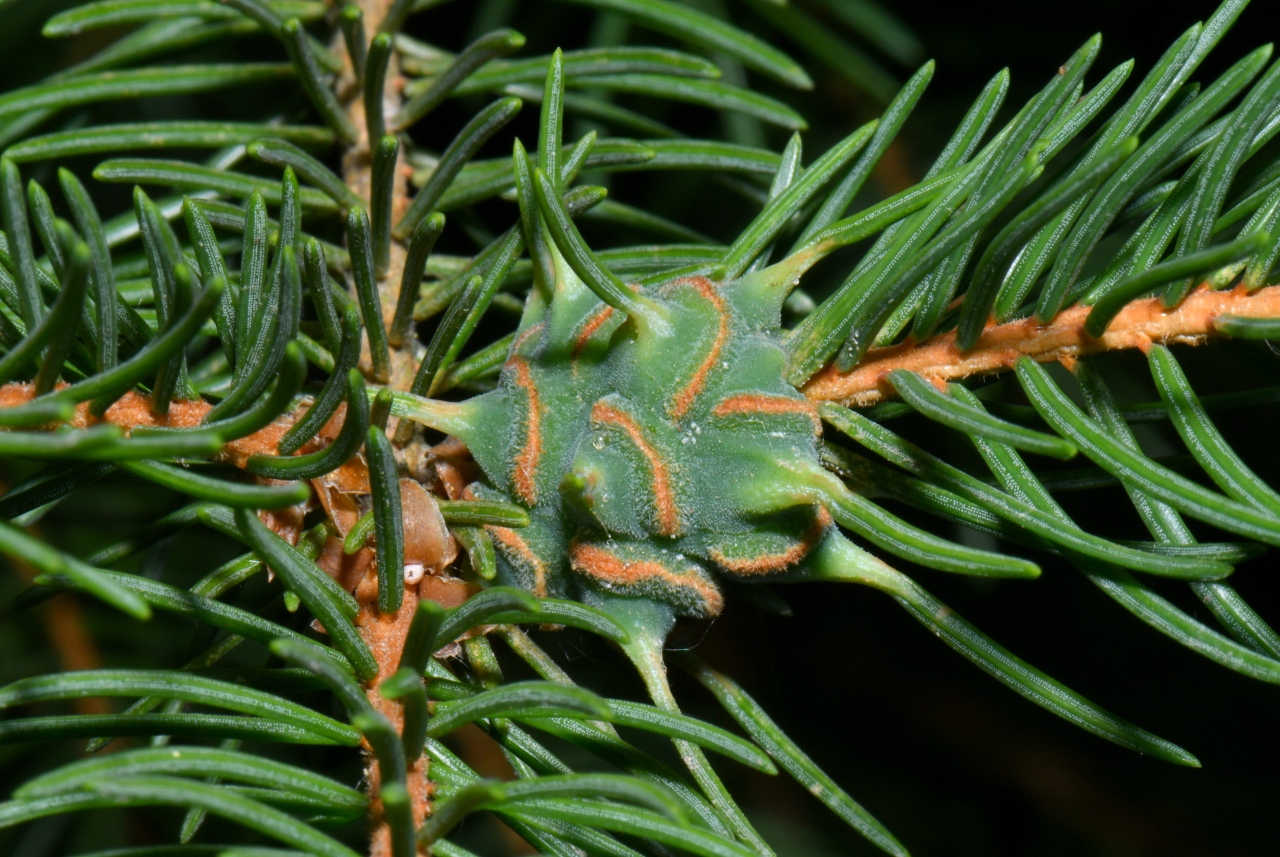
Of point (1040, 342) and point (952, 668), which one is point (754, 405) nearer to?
point (1040, 342)

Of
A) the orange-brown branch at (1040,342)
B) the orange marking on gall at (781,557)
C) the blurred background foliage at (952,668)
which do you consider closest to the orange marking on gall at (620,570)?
the orange marking on gall at (781,557)

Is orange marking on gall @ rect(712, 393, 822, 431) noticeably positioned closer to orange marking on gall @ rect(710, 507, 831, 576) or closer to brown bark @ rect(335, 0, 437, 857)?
orange marking on gall @ rect(710, 507, 831, 576)

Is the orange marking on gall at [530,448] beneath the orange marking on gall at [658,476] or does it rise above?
above

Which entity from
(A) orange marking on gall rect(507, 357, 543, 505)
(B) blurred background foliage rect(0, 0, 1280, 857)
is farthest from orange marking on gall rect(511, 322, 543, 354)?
(B) blurred background foliage rect(0, 0, 1280, 857)

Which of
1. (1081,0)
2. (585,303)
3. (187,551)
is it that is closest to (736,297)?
(585,303)

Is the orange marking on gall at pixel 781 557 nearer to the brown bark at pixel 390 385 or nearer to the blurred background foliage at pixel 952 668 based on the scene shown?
the brown bark at pixel 390 385
